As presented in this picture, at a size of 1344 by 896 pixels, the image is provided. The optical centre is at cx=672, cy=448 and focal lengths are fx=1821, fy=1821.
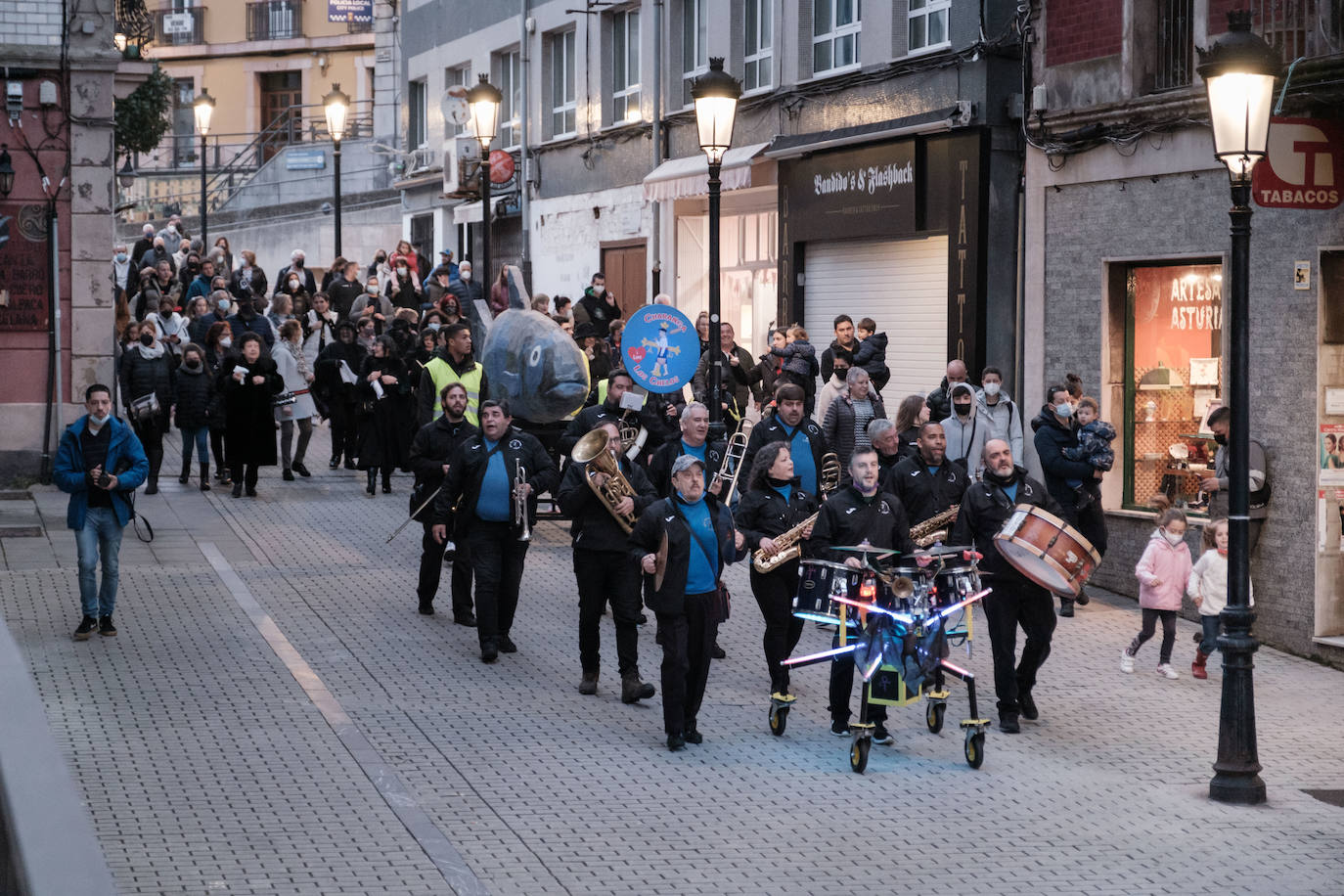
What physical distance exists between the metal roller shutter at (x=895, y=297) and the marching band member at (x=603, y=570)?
29.5 feet

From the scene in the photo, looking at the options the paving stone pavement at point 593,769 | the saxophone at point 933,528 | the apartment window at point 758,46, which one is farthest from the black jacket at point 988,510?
the apartment window at point 758,46

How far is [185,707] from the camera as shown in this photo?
1154cm

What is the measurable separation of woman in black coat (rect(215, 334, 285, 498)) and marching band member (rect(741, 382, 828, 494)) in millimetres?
8368

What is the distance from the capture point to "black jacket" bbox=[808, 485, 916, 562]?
11.2 meters

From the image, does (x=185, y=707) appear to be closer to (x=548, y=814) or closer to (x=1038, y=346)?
(x=548, y=814)

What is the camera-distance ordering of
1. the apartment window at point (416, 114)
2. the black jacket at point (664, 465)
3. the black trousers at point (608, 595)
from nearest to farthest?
1. the black trousers at point (608, 595)
2. the black jacket at point (664, 465)
3. the apartment window at point (416, 114)

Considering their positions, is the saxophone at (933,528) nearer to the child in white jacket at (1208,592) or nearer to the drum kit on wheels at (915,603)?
the drum kit on wheels at (915,603)

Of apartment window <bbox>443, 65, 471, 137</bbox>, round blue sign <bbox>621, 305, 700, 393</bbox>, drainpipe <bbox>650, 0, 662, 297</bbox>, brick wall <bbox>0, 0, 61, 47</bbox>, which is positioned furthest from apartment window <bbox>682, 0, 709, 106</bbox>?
round blue sign <bbox>621, 305, 700, 393</bbox>

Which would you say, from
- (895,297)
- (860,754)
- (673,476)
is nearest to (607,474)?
(673,476)

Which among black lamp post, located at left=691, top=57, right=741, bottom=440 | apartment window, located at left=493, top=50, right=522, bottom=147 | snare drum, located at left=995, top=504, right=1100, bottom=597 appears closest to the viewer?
snare drum, located at left=995, top=504, right=1100, bottom=597

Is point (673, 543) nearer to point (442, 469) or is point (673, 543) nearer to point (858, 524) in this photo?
point (858, 524)

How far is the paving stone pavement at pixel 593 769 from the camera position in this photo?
8.73 metres

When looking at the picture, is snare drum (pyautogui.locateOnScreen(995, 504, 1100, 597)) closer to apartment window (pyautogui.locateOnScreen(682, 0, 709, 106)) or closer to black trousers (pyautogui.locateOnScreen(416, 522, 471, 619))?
black trousers (pyautogui.locateOnScreen(416, 522, 471, 619))

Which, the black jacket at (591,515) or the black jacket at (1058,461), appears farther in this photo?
the black jacket at (1058,461)
